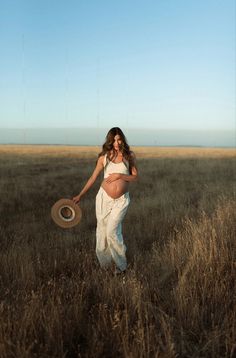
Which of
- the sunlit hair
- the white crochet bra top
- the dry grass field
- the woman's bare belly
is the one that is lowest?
the dry grass field

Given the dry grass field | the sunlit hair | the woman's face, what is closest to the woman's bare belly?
the sunlit hair

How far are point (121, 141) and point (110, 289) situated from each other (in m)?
2.21

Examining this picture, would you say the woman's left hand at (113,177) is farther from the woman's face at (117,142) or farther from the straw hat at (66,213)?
the straw hat at (66,213)

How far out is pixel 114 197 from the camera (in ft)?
18.9

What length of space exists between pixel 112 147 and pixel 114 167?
0.92 feet

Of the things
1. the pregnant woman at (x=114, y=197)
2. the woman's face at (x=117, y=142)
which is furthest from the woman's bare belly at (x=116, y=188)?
the woman's face at (x=117, y=142)

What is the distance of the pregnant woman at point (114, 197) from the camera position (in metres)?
5.71

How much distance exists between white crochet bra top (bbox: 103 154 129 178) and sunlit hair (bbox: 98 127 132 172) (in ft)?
0.25

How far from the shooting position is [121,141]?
5707 millimetres

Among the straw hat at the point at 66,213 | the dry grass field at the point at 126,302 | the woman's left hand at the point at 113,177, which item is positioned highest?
the woman's left hand at the point at 113,177

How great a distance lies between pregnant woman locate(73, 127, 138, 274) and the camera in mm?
5711

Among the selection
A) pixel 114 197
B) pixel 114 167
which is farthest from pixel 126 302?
pixel 114 167

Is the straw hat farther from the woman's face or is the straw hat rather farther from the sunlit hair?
the woman's face

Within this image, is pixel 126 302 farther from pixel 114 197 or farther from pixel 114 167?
pixel 114 167
